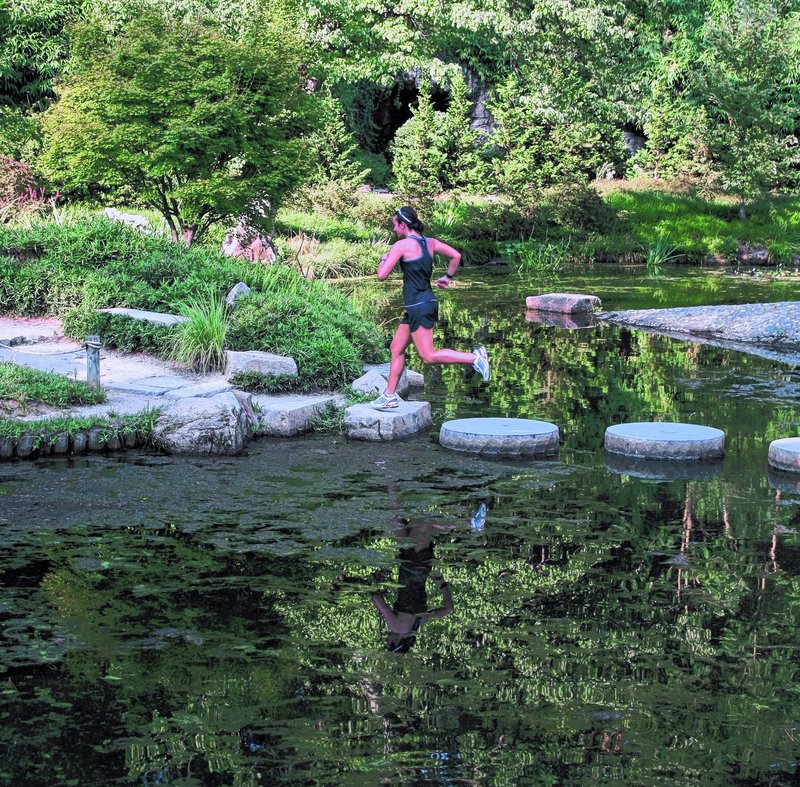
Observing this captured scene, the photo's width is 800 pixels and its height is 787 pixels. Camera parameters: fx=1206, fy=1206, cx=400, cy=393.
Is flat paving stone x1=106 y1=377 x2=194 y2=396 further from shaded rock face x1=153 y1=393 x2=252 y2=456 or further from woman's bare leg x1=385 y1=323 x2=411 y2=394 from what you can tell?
woman's bare leg x1=385 y1=323 x2=411 y2=394

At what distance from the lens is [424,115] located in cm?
3566

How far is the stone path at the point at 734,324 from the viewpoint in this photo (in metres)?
17.2

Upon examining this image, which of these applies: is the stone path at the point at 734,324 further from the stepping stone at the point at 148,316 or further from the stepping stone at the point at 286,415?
the stepping stone at the point at 148,316

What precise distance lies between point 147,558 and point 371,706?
2.43 metres

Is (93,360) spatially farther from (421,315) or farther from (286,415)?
(421,315)

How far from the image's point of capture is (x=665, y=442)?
955 centimetres

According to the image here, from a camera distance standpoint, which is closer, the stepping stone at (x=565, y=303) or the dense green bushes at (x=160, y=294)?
the dense green bushes at (x=160, y=294)

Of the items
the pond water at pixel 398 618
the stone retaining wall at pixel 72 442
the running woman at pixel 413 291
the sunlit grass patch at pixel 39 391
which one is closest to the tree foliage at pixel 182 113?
the sunlit grass patch at pixel 39 391

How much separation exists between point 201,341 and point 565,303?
1030 centimetres

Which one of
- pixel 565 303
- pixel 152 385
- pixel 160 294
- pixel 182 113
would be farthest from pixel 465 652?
pixel 565 303

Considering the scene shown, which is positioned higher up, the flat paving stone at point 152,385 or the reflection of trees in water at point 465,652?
the flat paving stone at point 152,385

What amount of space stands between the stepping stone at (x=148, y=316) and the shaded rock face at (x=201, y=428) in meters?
3.07

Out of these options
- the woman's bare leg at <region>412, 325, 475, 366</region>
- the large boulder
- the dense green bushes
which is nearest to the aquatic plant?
the dense green bushes

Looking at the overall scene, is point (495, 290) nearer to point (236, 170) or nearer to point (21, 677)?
point (236, 170)
